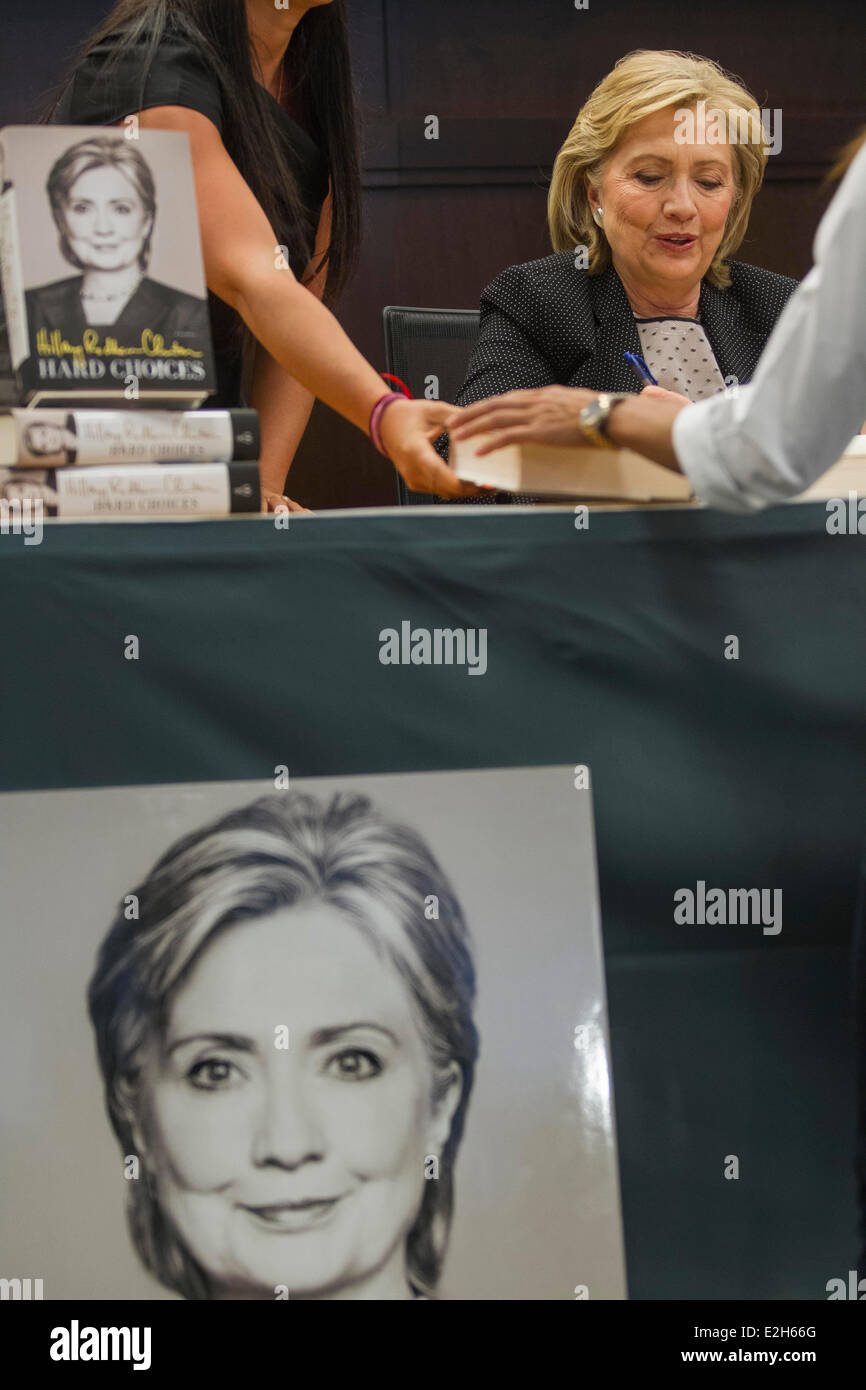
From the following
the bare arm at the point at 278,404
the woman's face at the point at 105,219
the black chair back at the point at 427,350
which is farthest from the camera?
the black chair back at the point at 427,350

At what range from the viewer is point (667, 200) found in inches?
67.7

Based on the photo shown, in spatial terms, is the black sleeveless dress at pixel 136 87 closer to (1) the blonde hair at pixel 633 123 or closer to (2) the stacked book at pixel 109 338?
(2) the stacked book at pixel 109 338

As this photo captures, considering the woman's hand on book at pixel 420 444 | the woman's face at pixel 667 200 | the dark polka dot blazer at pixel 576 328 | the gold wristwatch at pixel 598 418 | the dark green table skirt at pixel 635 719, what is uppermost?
the woman's face at pixel 667 200

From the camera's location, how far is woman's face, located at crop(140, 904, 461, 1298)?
3.22ft

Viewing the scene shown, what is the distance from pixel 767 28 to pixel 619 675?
2.86 m

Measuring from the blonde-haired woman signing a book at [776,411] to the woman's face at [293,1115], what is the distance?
42cm

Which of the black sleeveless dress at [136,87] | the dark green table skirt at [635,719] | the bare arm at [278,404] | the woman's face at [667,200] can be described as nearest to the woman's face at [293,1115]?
the dark green table skirt at [635,719]

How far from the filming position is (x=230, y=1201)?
0.98 meters

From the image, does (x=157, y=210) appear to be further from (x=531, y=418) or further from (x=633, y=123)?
(x=633, y=123)

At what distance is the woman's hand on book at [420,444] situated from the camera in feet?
3.84

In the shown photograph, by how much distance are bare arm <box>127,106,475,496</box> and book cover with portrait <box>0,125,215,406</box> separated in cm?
21

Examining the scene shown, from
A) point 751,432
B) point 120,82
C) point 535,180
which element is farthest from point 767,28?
point 751,432

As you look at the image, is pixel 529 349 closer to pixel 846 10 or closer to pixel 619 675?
pixel 619 675

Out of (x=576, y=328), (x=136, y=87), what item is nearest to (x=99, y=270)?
(x=136, y=87)
